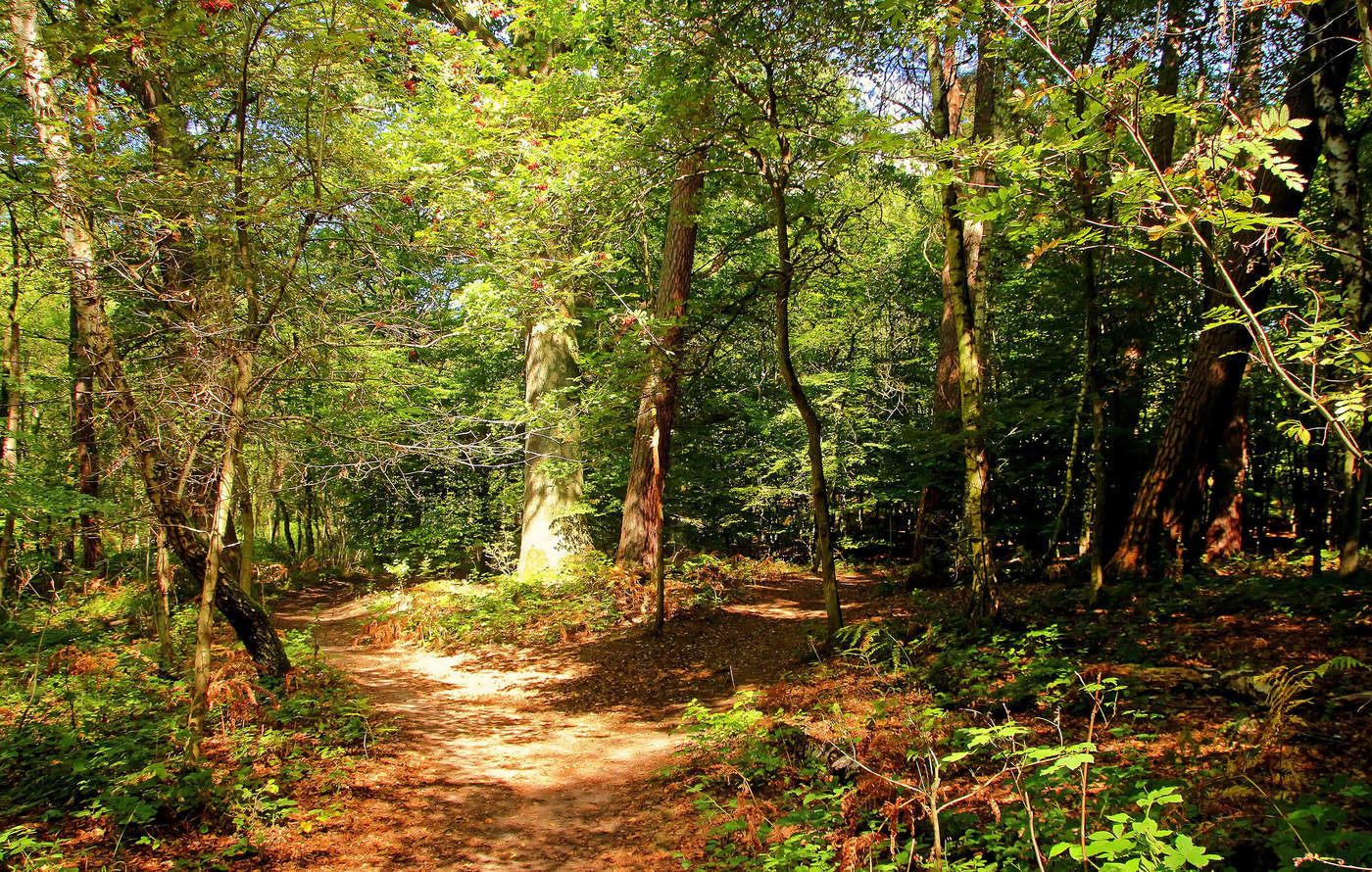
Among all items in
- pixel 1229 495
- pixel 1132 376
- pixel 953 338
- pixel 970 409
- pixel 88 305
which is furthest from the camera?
pixel 953 338

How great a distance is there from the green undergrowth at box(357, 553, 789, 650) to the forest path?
1.19 ft

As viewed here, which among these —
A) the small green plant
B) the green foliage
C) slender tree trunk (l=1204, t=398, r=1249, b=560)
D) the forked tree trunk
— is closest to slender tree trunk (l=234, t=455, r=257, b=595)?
the forked tree trunk

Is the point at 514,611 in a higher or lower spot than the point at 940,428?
lower

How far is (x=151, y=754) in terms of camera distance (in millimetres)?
4441

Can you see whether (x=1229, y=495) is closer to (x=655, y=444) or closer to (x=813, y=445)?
(x=813, y=445)

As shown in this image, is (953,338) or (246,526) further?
(953,338)

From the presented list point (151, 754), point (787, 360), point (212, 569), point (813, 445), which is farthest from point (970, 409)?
point (151, 754)

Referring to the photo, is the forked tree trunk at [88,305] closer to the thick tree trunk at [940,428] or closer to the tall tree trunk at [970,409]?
the tall tree trunk at [970,409]

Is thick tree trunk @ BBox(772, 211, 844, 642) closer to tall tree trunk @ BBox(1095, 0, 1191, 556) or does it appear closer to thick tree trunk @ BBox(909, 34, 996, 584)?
thick tree trunk @ BBox(909, 34, 996, 584)

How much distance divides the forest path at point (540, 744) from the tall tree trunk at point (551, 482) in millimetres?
2630

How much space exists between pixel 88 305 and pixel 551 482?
312 inches

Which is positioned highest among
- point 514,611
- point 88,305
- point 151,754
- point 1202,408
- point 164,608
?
point 88,305

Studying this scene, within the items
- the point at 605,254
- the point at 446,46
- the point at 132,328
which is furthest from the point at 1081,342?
the point at 132,328

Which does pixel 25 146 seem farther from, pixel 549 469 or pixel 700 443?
pixel 700 443
